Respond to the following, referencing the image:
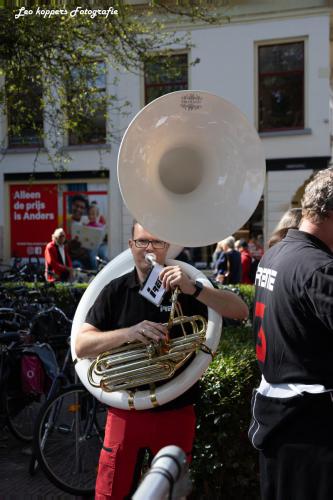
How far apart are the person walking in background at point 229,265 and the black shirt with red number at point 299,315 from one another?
7712 millimetres

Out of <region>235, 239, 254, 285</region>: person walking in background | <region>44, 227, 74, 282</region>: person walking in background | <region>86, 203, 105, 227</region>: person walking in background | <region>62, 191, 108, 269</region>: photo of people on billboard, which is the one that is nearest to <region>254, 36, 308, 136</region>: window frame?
<region>62, 191, 108, 269</region>: photo of people on billboard

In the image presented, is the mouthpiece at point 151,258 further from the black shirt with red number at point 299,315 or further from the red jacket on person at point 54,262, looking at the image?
the red jacket on person at point 54,262

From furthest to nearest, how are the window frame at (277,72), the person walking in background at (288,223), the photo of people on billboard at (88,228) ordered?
the photo of people on billboard at (88,228), the window frame at (277,72), the person walking in background at (288,223)

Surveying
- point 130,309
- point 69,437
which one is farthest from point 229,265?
point 130,309

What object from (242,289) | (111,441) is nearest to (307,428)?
(111,441)

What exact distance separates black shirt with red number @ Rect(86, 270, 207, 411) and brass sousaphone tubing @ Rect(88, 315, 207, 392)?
0.13 meters

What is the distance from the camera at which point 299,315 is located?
2016 millimetres

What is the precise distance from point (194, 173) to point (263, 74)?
49.7 feet

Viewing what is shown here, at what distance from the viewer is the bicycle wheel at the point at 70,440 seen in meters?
3.74

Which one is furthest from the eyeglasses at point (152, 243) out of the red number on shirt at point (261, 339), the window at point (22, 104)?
the window at point (22, 104)

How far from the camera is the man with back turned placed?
1967mm

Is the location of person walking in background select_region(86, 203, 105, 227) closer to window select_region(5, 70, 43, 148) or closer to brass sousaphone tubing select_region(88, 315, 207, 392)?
window select_region(5, 70, 43, 148)

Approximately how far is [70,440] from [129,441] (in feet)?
5.21

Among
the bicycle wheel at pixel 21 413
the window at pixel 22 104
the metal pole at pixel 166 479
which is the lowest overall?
the bicycle wheel at pixel 21 413
